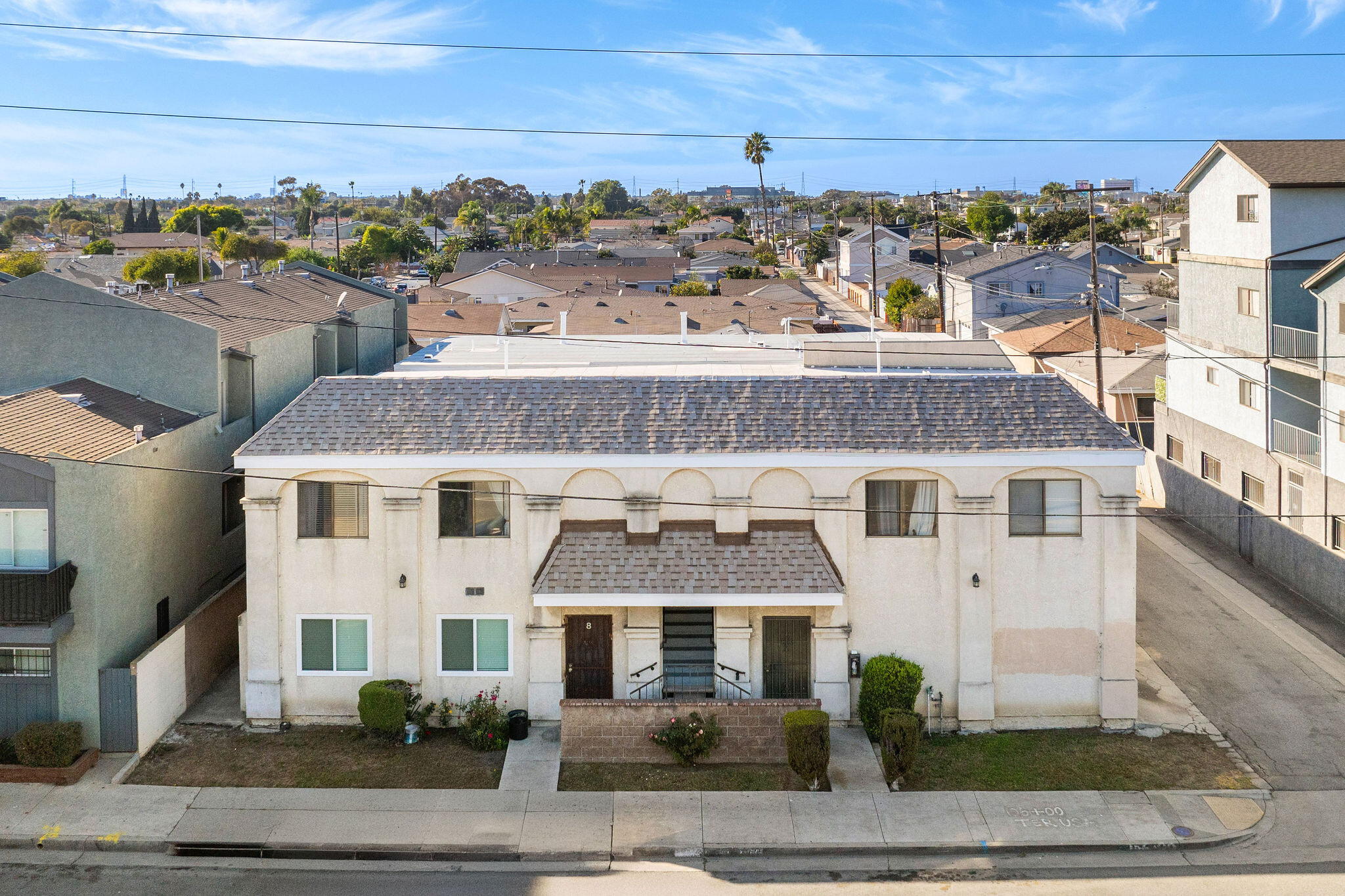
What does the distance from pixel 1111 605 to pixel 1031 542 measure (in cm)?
187

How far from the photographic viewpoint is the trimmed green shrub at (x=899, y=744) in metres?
18.9

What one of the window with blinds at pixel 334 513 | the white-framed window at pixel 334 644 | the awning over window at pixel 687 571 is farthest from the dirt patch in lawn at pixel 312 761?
the window with blinds at pixel 334 513

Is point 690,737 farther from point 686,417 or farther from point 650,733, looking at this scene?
point 686,417

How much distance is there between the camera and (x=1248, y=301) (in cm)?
3381

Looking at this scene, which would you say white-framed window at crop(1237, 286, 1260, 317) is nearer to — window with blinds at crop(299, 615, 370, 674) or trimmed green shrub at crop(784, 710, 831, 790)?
trimmed green shrub at crop(784, 710, 831, 790)

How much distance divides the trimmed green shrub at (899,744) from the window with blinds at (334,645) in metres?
9.69

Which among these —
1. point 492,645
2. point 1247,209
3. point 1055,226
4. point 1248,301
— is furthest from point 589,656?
point 1055,226

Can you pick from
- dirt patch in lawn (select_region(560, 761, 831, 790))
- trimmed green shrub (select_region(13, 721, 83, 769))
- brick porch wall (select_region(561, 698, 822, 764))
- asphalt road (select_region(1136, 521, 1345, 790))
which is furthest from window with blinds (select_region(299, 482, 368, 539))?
asphalt road (select_region(1136, 521, 1345, 790))

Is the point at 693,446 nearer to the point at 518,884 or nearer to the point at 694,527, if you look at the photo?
the point at 694,527

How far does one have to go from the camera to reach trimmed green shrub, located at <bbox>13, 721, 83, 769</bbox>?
19.3 m

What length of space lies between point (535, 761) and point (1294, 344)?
78.0 ft

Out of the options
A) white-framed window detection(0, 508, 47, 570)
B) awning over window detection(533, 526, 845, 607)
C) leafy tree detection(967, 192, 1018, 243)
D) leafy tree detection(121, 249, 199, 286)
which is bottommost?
awning over window detection(533, 526, 845, 607)

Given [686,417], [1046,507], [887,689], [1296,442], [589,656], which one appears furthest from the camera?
[1296,442]

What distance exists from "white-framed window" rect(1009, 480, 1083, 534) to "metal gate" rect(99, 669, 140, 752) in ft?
53.0
